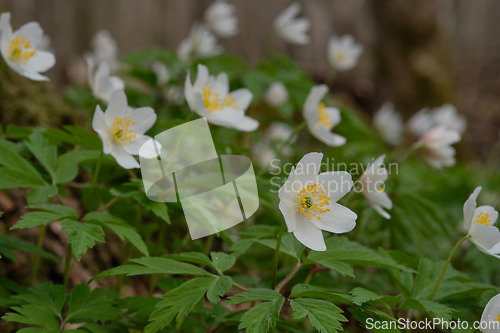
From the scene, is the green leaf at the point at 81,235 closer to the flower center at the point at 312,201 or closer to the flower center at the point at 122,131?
the flower center at the point at 122,131

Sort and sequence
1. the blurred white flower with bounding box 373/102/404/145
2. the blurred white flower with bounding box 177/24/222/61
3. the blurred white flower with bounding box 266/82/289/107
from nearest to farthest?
the blurred white flower with bounding box 177/24/222/61 < the blurred white flower with bounding box 266/82/289/107 < the blurred white flower with bounding box 373/102/404/145

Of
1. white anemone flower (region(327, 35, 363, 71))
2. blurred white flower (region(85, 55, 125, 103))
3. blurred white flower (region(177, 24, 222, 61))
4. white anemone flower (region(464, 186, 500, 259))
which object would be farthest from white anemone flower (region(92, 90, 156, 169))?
white anemone flower (region(327, 35, 363, 71))

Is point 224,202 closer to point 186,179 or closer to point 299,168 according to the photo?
point 186,179

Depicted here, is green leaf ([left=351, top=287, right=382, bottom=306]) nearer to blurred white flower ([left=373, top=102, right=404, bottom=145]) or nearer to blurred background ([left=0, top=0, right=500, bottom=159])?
blurred background ([left=0, top=0, right=500, bottom=159])

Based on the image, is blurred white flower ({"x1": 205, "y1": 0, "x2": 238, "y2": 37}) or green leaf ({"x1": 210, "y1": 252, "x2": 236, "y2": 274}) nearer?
green leaf ({"x1": 210, "y1": 252, "x2": 236, "y2": 274})

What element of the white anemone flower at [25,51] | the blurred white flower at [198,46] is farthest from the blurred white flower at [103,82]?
the blurred white flower at [198,46]

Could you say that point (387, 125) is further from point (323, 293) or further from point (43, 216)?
point (43, 216)
